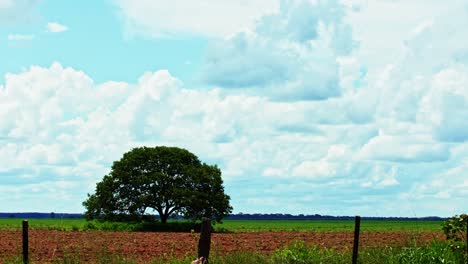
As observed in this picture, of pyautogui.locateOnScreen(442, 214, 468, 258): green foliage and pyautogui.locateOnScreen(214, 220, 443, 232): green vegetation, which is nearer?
pyautogui.locateOnScreen(442, 214, 468, 258): green foliage

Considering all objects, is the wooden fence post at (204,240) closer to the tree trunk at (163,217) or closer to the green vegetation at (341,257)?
the green vegetation at (341,257)

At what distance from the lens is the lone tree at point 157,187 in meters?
56.2

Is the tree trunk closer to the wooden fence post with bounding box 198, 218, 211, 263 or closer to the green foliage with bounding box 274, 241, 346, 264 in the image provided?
the green foliage with bounding box 274, 241, 346, 264

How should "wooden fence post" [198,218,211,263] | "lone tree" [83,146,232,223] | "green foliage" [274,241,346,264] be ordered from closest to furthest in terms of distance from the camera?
"wooden fence post" [198,218,211,263] < "green foliage" [274,241,346,264] < "lone tree" [83,146,232,223]

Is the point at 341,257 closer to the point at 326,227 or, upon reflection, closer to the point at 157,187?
the point at 157,187

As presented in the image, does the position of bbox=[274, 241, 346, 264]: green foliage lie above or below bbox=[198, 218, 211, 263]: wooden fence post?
below

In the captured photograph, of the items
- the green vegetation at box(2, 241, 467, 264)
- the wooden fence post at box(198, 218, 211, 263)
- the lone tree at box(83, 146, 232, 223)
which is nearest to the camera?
the wooden fence post at box(198, 218, 211, 263)

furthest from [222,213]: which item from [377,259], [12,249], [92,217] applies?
[377,259]

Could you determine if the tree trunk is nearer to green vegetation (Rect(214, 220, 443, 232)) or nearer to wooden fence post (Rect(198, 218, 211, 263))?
green vegetation (Rect(214, 220, 443, 232))

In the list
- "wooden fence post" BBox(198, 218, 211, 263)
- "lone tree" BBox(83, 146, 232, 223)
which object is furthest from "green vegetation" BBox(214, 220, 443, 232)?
"wooden fence post" BBox(198, 218, 211, 263)

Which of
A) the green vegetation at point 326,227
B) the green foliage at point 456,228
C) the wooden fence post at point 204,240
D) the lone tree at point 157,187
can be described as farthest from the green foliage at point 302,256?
the lone tree at point 157,187

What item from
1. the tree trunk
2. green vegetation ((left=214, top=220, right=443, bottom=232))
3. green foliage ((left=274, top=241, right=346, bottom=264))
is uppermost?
green foliage ((left=274, top=241, right=346, bottom=264))

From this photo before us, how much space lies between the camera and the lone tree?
56188mm

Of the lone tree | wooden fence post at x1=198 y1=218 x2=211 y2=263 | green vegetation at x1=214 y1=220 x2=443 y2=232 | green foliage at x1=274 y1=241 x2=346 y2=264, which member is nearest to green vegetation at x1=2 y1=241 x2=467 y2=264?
green foliage at x1=274 y1=241 x2=346 y2=264
